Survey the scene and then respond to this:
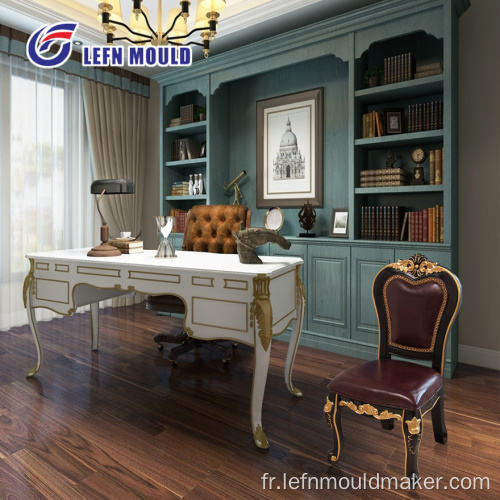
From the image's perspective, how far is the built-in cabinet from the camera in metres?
2.79

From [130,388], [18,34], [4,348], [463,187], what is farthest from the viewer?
[18,34]

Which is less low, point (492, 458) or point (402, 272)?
point (402, 272)

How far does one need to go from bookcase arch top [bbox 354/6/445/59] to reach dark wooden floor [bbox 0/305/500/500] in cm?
234

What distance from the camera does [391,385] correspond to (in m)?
1.54

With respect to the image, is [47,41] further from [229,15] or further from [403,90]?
[403,90]

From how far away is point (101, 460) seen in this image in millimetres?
1758

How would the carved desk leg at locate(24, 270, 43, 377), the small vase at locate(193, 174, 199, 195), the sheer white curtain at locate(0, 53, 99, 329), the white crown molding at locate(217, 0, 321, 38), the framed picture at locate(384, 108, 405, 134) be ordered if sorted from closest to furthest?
the carved desk leg at locate(24, 270, 43, 377) < the framed picture at locate(384, 108, 405, 134) < the white crown molding at locate(217, 0, 321, 38) < the sheer white curtain at locate(0, 53, 99, 329) < the small vase at locate(193, 174, 199, 195)

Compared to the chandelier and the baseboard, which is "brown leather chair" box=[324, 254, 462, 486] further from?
the chandelier

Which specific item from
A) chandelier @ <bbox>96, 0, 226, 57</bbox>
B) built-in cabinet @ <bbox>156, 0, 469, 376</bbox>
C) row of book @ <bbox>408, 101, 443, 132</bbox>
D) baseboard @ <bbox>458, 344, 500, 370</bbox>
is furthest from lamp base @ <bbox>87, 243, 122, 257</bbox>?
baseboard @ <bbox>458, 344, 500, 370</bbox>

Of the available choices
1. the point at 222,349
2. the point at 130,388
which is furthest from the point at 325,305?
the point at 130,388

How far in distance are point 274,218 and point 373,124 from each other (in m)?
1.20

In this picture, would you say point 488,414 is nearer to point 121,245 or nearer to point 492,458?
point 492,458

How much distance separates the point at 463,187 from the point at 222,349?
2127 millimetres

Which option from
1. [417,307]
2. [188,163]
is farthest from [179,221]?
[417,307]
